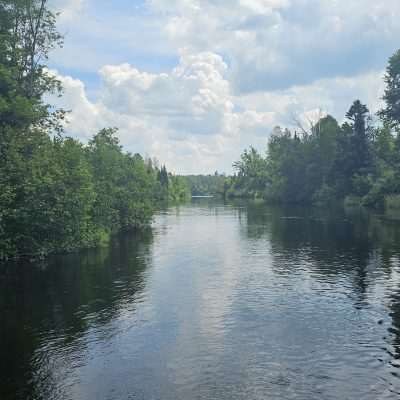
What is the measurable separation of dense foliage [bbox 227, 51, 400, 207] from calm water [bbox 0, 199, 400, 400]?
55.3m

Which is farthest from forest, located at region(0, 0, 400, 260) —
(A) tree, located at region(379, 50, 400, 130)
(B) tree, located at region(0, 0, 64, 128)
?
(A) tree, located at region(379, 50, 400, 130)

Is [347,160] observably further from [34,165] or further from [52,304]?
[52,304]

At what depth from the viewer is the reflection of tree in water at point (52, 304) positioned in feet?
60.1

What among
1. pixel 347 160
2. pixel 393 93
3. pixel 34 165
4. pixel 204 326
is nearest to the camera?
pixel 204 326

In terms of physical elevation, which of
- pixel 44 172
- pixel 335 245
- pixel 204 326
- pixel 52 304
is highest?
pixel 44 172

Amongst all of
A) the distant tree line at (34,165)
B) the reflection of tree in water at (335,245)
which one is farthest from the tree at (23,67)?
the reflection of tree in water at (335,245)

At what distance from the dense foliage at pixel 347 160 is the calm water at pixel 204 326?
55.3 m

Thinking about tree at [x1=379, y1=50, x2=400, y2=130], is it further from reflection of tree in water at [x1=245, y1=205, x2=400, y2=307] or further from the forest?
the forest

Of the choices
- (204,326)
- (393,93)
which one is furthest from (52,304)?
(393,93)

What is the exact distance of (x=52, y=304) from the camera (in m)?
27.8

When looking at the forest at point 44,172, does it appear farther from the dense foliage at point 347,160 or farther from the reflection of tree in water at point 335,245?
the dense foliage at point 347,160

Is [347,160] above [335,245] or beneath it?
above

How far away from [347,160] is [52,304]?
96178 mm

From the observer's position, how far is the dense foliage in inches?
3648
